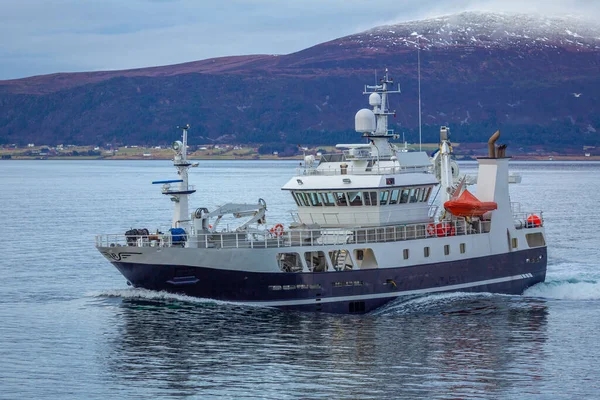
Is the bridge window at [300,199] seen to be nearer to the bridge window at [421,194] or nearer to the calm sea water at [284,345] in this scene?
the bridge window at [421,194]

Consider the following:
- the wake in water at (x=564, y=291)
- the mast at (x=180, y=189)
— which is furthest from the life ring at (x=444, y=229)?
the mast at (x=180, y=189)

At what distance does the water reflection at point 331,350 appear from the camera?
31.0 m

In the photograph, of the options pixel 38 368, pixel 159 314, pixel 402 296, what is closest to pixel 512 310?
pixel 402 296

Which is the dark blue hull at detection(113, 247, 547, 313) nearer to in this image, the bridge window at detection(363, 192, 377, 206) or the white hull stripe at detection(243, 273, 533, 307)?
the white hull stripe at detection(243, 273, 533, 307)

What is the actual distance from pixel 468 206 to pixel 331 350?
13.0 m

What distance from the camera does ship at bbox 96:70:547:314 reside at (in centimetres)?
4047

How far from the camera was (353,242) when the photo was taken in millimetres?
41844

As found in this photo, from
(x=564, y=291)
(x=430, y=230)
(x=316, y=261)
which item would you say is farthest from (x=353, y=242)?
(x=564, y=291)

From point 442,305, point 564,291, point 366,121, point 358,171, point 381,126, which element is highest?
point 366,121

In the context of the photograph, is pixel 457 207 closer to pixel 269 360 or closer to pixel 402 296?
pixel 402 296

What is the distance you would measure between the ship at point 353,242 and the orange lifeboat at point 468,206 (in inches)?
2.0

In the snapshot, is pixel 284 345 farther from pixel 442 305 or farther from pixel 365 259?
pixel 442 305

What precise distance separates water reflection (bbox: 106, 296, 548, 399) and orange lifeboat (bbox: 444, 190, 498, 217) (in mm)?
3963

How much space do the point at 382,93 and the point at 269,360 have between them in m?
17.5
